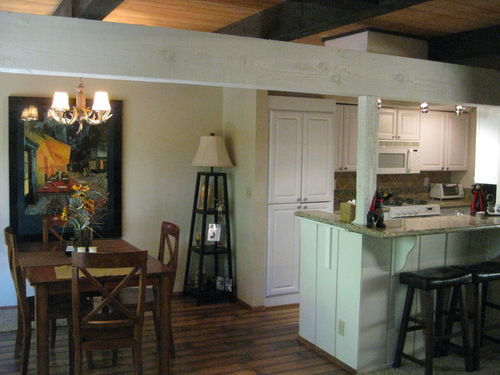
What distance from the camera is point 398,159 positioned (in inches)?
250

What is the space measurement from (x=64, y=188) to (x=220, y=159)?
1510mm

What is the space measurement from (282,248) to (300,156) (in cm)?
93

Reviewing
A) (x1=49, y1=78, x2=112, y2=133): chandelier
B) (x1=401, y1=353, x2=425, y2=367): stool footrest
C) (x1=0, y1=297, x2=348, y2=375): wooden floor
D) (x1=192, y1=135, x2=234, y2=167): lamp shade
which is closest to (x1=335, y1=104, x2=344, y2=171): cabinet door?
(x1=192, y1=135, x2=234, y2=167): lamp shade

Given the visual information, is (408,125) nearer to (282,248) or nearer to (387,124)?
(387,124)

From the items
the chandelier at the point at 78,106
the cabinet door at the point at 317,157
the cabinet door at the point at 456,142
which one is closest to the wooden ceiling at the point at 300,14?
the chandelier at the point at 78,106

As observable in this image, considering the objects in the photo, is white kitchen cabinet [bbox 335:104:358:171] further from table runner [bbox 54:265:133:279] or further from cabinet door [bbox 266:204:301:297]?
table runner [bbox 54:265:133:279]

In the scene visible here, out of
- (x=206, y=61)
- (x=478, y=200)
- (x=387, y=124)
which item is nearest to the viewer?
(x=206, y=61)

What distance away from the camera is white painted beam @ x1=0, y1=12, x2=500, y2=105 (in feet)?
8.64

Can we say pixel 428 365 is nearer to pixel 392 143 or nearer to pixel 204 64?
pixel 204 64

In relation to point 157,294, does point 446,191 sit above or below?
above

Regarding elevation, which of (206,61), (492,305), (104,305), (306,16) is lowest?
(492,305)

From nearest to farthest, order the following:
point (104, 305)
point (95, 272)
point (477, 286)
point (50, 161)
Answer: point (104, 305) < point (95, 272) < point (477, 286) < point (50, 161)

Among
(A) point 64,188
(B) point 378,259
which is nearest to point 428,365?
(B) point 378,259

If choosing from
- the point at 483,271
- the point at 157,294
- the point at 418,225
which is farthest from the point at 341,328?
the point at 157,294
